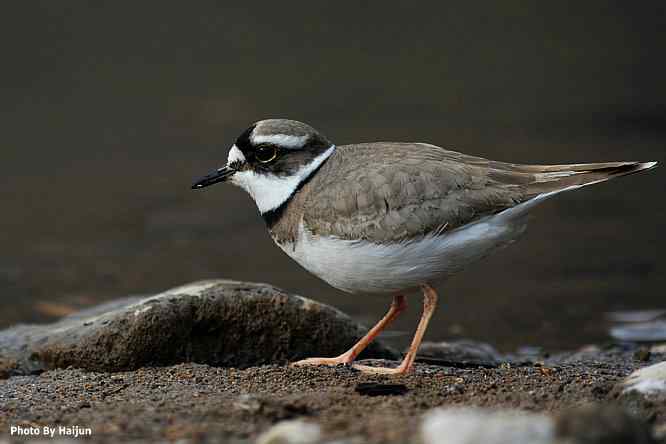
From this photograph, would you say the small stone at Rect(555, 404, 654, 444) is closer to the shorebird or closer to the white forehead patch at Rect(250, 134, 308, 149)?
the shorebird

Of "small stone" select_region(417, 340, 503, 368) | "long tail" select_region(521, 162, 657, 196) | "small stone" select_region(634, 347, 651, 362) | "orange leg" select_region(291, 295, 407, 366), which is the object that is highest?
"long tail" select_region(521, 162, 657, 196)

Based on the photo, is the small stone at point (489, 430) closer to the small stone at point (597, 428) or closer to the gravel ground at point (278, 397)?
the small stone at point (597, 428)

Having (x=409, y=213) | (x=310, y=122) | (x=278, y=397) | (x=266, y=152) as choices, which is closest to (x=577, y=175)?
(x=409, y=213)

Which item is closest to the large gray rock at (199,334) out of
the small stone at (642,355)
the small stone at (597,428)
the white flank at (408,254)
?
the white flank at (408,254)

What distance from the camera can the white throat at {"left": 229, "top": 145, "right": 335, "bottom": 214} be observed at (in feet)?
22.6

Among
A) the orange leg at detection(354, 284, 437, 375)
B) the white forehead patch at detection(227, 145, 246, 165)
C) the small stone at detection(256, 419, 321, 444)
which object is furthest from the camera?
the white forehead patch at detection(227, 145, 246, 165)

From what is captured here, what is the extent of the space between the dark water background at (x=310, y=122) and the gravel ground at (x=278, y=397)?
349 centimetres

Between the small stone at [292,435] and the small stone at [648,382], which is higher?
the small stone at [292,435]

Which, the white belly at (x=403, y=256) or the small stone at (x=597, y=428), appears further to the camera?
the white belly at (x=403, y=256)

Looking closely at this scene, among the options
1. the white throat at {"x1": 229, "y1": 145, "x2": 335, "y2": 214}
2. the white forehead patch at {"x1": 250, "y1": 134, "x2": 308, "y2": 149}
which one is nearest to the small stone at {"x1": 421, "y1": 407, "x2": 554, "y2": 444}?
the white throat at {"x1": 229, "y1": 145, "x2": 335, "y2": 214}

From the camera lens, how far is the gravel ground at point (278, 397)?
15.4 feet

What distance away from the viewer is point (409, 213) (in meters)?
6.29

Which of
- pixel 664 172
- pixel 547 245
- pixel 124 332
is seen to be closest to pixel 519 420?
pixel 124 332

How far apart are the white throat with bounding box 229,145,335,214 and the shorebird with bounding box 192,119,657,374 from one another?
74 mm
